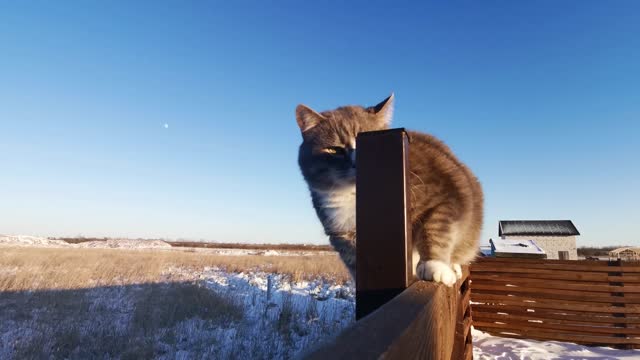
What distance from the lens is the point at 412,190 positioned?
7.16ft

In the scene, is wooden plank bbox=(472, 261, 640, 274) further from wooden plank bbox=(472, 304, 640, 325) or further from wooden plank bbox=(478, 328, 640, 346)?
wooden plank bbox=(478, 328, 640, 346)

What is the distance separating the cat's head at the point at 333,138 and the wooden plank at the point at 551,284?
4130mm

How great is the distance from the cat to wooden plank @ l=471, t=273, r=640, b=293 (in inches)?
123

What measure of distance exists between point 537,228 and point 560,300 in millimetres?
25590

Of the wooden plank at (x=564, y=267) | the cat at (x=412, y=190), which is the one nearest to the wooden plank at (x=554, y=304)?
the wooden plank at (x=564, y=267)

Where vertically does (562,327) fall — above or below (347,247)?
below

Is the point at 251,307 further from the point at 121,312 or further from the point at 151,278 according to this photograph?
the point at 151,278

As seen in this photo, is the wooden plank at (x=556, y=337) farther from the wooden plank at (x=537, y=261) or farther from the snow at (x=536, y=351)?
the wooden plank at (x=537, y=261)

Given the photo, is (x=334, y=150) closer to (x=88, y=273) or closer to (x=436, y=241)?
(x=436, y=241)

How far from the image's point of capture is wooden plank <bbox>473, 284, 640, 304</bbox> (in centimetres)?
573

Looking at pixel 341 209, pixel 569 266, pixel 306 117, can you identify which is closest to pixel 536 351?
pixel 569 266

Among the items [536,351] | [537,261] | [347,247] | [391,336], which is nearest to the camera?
[391,336]

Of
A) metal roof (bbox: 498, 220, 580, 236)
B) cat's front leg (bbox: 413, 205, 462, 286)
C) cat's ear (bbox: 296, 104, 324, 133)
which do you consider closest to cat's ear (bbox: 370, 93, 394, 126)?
cat's ear (bbox: 296, 104, 324, 133)

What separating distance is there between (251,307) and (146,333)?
2616mm
